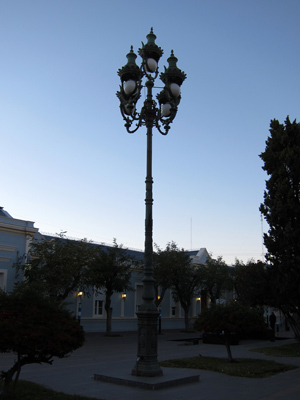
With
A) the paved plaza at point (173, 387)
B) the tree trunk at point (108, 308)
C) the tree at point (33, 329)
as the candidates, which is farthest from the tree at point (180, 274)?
the tree at point (33, 329)

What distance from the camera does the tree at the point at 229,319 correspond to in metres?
13.8

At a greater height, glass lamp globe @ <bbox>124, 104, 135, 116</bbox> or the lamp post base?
glass lamp globe @ <bbox>124, 104, 135, 116</bbox>

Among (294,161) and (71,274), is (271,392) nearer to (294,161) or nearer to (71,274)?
(294,161)

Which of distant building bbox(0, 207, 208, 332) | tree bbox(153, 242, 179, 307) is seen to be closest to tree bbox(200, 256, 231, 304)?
tree bbox(153, 242, 179, 307)

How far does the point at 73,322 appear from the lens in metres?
7.91

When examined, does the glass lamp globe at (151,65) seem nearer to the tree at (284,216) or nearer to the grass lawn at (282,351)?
the tree at (284,216)

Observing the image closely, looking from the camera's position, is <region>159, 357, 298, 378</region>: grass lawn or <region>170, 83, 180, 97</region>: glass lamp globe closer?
<region>170, 83, 180, 97</region>: glass lamp globe

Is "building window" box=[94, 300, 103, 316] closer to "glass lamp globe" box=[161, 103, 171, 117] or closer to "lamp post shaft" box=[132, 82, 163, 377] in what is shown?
"lamp post shaft" box=[132, 82, 163, 377]

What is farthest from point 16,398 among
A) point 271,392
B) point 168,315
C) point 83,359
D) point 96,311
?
point 168,315

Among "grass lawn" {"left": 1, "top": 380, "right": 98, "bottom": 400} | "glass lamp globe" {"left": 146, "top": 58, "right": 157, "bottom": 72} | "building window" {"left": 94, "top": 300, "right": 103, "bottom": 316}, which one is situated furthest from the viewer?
"building window" {"left": 94, "top": 300, "right": 103, "bottom": 316}

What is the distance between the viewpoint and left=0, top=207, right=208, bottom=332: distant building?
25906mm

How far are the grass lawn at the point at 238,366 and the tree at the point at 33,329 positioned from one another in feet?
18.6

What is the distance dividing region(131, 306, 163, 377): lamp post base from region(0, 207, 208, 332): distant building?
20.0 ft

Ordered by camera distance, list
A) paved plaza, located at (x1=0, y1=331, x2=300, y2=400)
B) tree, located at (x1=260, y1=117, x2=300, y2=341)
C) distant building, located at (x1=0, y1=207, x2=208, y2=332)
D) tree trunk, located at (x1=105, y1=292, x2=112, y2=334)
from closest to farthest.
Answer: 1. paved plaza, located at (x1=0, y1=331, x2=300, y2=400)
2. tree, located at (x1=260, y1=117, x2=300, y2=341)
3. distant building, located at (x1=0, y1=207, x2=208, y2=332)
4. tree trunk, located at (x1=105, y1=292, x2=112, y2=334)
